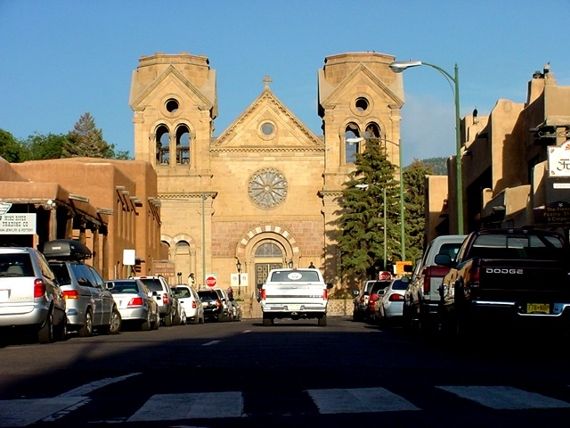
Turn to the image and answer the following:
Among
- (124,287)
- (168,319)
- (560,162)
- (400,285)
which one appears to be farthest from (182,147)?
(560,162)

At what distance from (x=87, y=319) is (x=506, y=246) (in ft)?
32.1

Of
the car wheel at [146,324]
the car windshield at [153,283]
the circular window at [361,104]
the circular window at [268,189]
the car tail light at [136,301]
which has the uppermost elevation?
the circular window at [361,104]

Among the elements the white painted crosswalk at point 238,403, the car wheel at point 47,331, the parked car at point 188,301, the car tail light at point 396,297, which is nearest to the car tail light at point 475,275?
the white painted crosswalk at point 238,403

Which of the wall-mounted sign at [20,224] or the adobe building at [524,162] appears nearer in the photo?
the adobe building at [524,162]

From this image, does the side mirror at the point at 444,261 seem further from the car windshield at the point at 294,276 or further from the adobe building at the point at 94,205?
the adobe building at the point at 94,205

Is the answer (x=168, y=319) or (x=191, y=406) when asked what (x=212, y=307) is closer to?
(x=168, y=319)

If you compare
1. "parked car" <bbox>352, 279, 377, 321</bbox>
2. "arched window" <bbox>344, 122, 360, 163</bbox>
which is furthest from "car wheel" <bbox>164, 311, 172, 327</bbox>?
"arched window" <bbox>344, 122, 360, 163</bbox>

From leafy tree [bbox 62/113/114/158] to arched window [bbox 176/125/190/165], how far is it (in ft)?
150

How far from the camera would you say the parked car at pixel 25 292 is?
20688 mm

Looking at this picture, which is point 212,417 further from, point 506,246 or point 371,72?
point 371,72

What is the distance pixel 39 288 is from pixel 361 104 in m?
71.8

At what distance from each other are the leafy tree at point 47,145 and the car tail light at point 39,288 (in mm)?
119106

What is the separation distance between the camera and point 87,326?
24.9 m

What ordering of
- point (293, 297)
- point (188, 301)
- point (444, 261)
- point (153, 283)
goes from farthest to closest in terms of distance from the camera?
point (188, 301)
point (153, 283)
point (293, 297)
point (444, 261)
